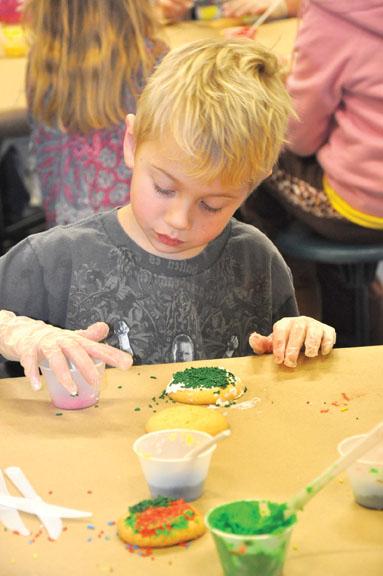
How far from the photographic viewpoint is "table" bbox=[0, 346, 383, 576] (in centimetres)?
117

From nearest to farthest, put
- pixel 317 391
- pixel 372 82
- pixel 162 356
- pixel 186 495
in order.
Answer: pixel 186 495 < pixel 317 391 < pixel 162 356 < pixel 372 82

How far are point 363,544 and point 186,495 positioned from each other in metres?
0.24

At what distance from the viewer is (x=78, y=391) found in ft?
5.20

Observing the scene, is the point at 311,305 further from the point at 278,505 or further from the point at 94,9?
the point at 278,505

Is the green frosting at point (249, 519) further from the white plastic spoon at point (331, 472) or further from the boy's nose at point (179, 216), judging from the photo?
the boy's nose at point (179, 216)

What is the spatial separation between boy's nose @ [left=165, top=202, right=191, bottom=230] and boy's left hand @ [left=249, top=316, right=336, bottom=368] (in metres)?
0.23

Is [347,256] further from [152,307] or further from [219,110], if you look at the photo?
[219,110]

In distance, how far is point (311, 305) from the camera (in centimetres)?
346

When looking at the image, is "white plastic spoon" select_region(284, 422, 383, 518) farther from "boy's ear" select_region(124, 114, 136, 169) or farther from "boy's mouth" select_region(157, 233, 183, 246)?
"boy's ear" select_region(124, 114, 136, 169)

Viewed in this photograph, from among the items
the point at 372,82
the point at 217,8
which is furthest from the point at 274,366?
the point at 217,8

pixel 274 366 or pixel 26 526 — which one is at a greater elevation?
pixel 26 526

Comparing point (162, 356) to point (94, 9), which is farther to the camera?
point (94, 9)

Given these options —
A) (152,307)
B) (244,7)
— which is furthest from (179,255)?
(244,7)

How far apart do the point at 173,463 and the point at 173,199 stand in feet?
2.15
